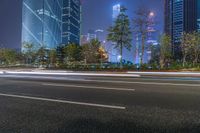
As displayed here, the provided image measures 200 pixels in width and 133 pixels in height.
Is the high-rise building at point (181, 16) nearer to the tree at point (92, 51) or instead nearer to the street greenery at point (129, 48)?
the street greenery at point (129, 48)

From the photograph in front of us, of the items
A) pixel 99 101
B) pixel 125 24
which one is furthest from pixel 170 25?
pixel 99 101

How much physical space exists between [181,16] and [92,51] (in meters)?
75.3

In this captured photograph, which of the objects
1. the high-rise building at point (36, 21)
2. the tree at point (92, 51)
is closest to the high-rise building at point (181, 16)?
the tree at point (92, 51)

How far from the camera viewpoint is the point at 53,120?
477 cm

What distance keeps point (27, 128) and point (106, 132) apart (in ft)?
5.01

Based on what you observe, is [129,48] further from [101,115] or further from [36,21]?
[36,21]

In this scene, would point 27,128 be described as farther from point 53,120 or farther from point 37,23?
point 37,23

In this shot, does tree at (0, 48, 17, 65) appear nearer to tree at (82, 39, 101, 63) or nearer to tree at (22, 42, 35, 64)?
tree at (22, 42, 35, 64)

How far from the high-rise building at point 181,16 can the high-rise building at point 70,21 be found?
199ft

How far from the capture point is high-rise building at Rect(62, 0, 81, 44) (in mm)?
141288

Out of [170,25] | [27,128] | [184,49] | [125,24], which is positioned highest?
[170,25]

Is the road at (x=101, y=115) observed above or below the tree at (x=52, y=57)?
below

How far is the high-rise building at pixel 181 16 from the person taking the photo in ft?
344

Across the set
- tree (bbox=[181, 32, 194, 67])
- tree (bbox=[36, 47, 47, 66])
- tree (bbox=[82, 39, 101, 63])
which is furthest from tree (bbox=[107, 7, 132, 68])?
tree (bbox=[36, 47, 47, 66])
